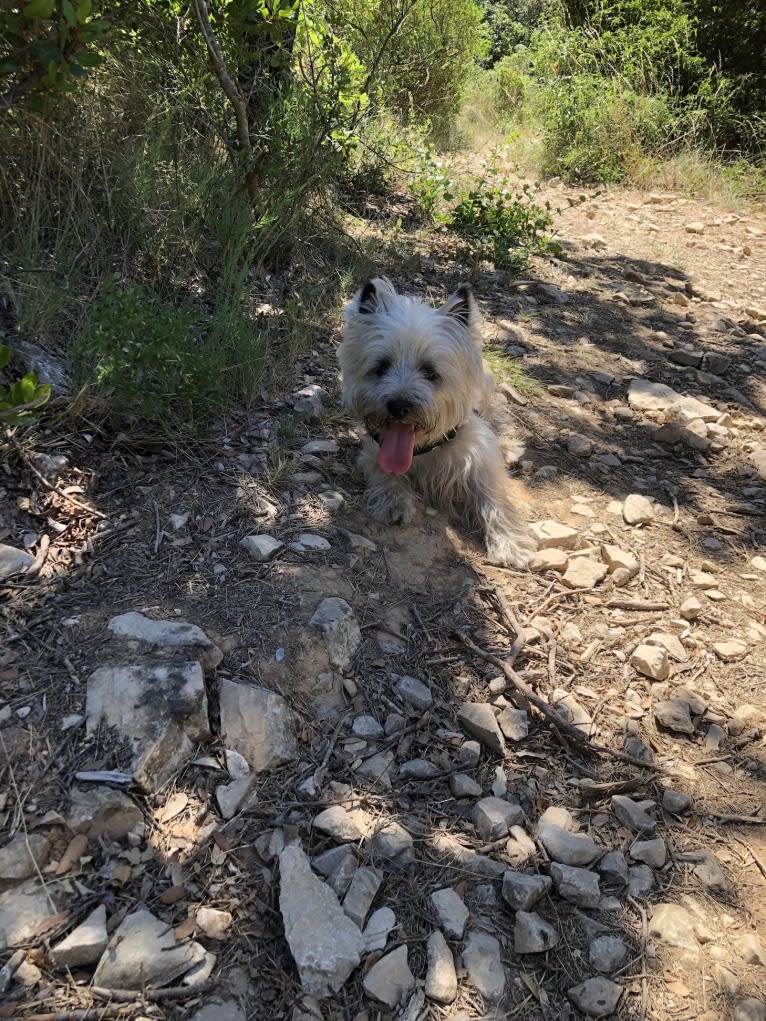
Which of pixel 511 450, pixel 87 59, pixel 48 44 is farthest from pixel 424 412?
pixel 48 44

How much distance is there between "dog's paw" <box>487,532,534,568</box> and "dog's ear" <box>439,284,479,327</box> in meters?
1.16

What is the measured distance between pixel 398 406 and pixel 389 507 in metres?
0.51

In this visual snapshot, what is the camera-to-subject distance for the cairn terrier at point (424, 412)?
3.71 meters

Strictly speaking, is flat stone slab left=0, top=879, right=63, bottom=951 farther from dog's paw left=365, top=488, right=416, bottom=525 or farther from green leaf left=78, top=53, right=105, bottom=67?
green leaf left=78, top=53, right=105, bottom=67

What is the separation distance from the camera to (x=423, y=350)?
380cm

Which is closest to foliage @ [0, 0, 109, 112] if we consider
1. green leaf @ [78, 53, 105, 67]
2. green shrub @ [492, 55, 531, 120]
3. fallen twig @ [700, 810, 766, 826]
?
green leaf @ [78, 53, 105, 67]

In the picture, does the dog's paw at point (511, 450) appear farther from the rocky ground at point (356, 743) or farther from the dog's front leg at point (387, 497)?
the dog's front leg at point (387, 497)

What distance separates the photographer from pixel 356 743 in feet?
8.06

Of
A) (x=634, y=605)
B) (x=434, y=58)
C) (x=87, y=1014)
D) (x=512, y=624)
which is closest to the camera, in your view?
(x=87, y=1014)

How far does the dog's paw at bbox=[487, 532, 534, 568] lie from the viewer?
3.57 m

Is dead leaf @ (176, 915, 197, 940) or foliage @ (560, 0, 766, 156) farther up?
foliage @ (560, 0, 766, 156)

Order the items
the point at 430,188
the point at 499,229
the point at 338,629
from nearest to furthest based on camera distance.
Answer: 1. the point at 338,629
2. the point at 499,229
3. the point at 430,188

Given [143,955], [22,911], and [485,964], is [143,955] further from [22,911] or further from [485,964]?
[485,964]

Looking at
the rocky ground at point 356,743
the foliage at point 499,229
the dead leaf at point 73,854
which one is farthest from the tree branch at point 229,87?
the dead leaf at point 73,854
